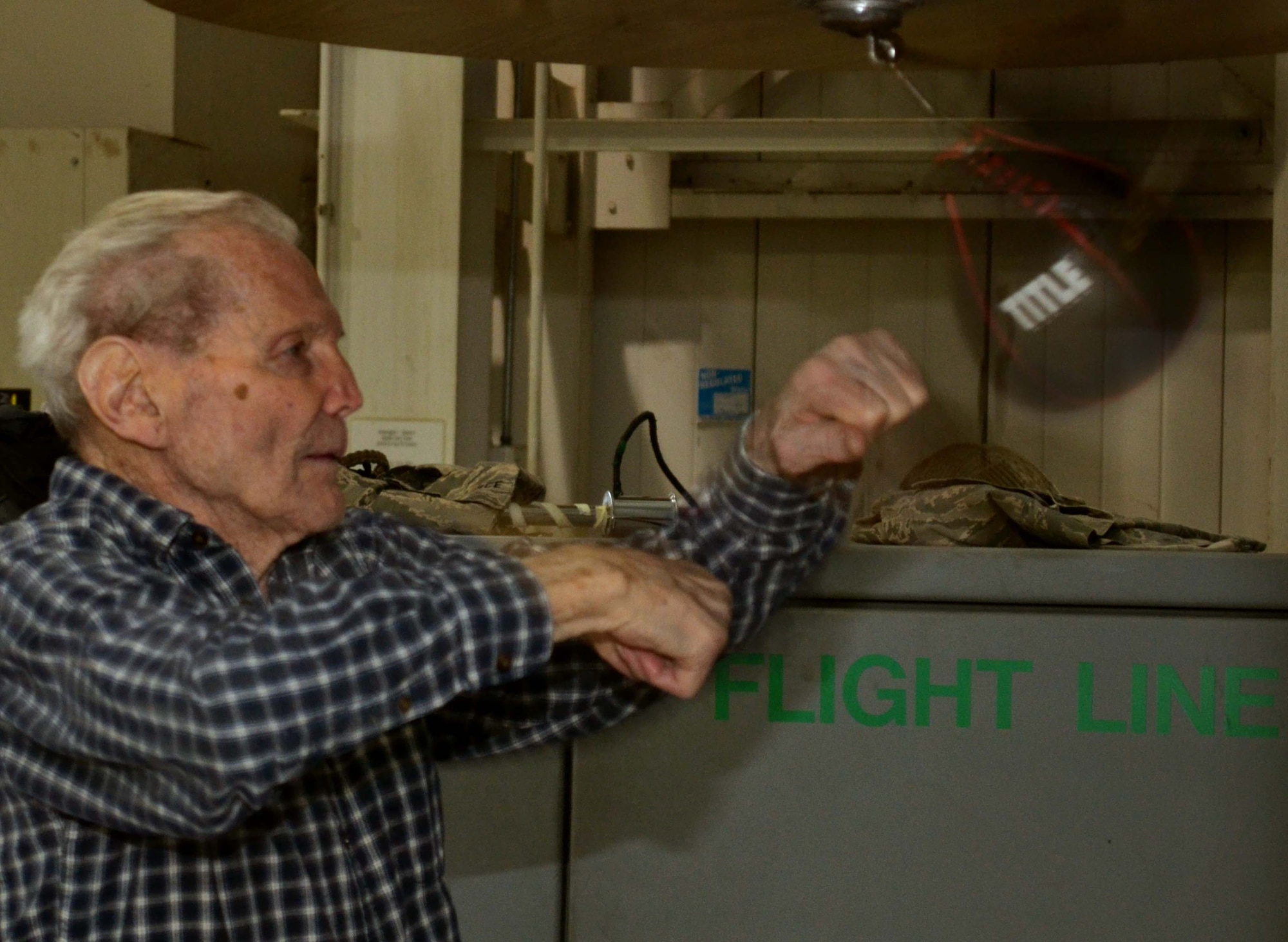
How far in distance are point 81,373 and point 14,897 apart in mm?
383

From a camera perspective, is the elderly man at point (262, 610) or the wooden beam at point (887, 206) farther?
the wooden beam at point (887, 206)

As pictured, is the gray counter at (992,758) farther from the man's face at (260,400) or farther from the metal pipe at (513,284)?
the metal pipe at (513,284)

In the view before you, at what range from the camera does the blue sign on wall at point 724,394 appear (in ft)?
12.7

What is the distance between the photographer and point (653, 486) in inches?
156

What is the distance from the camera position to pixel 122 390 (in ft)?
3.60

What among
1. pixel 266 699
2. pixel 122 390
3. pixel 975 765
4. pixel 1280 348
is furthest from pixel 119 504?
pixel 1280 348

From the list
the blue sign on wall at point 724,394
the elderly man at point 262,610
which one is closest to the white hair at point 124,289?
the elderly man at point 262,610

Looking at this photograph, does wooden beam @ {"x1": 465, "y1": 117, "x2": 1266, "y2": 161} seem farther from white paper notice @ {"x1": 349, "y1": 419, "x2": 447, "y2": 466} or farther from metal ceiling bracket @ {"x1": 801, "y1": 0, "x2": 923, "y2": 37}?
metal ceiling bracket @ {"x1": 801, "y1": 0, "x2": 923, "y2": 37}

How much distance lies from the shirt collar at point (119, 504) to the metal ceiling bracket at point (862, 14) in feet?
2.36

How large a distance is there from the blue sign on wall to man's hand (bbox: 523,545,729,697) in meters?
2.88

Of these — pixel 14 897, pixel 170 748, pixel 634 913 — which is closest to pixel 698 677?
pixel 170 748

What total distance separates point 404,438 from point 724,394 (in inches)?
45.0

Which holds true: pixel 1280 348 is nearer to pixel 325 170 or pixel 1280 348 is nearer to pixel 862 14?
pixel 862 14

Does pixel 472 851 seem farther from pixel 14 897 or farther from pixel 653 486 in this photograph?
pixel 653 486
